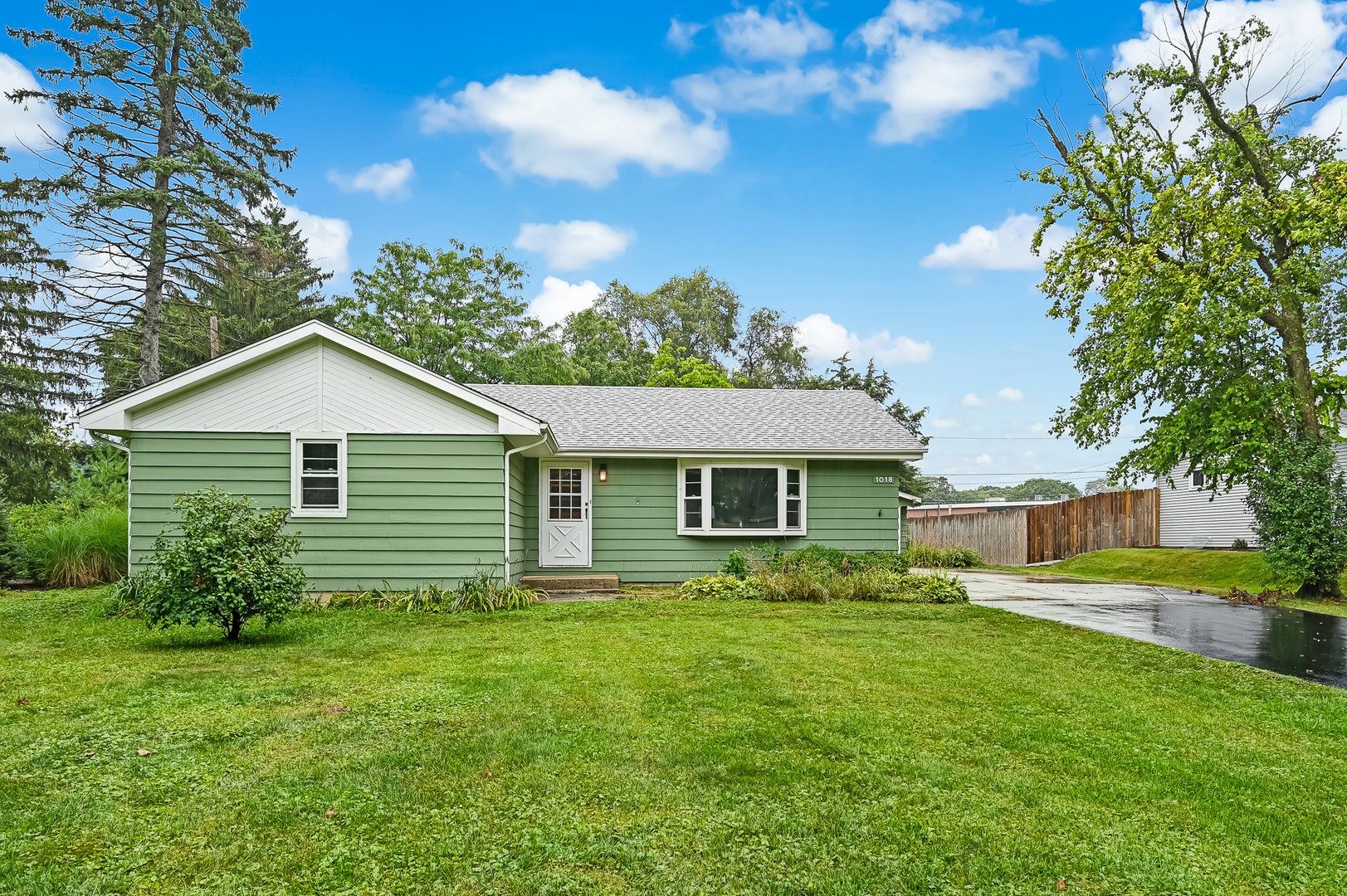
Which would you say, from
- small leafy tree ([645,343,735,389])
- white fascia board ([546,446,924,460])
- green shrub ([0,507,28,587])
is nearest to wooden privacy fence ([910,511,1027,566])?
small leafy tree ([645,343,735,389])

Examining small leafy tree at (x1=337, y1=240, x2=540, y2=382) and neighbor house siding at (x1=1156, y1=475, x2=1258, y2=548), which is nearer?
neighbor house siding at (x1=1156, y1=475, x2=1258, y2=548)

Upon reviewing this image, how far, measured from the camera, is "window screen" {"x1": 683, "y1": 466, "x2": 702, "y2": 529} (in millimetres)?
13914

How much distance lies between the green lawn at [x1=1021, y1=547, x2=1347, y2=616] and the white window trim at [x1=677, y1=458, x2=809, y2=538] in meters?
8.08

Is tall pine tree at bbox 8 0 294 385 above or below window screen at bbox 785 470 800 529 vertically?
above

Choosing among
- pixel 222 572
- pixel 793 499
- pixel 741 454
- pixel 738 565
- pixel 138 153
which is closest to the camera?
pixel 222 572

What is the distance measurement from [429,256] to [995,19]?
20146 mm

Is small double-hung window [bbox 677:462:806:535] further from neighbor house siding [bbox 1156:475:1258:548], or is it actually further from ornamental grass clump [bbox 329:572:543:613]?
neighbor house siding [bbox 1156:475:1258:548]

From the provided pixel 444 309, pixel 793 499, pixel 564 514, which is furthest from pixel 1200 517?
pixel 444 309

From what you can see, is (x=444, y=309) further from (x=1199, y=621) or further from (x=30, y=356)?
(x=1199, y=621)

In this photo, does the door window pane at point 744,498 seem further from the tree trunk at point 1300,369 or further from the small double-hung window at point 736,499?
the tree trunk at point 1300,369

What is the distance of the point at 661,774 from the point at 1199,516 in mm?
24605

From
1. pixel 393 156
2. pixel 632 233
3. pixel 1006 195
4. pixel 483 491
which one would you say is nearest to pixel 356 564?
pixel 483 491

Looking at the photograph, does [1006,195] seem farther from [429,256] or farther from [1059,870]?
[429,256]

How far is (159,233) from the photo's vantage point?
21.3m
